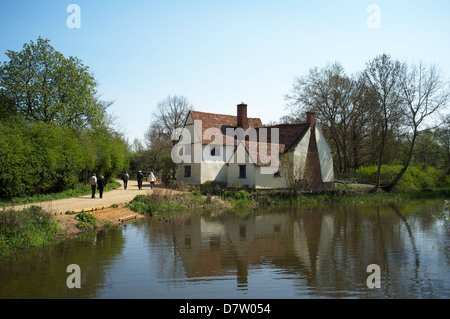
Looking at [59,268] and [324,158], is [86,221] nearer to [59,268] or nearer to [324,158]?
[59,268]

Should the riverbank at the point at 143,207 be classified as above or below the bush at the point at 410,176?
below

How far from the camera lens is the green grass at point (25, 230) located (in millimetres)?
12242

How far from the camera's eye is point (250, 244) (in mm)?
13664


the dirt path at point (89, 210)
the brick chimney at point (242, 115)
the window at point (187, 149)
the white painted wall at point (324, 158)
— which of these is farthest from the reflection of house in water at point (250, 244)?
the brick chimney at point (242, 115)

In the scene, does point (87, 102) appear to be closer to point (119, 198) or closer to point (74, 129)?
point (74, 129)

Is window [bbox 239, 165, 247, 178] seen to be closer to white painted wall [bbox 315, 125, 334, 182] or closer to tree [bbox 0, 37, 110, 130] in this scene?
white painted wall [bbox 315, 125, 334, 182]

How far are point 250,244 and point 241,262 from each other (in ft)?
8.83

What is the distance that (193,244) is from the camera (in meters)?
13.6

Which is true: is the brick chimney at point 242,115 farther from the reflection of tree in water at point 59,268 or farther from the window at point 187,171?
the reflection of tree in water at point 59,268

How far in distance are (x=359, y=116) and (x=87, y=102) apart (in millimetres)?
29117

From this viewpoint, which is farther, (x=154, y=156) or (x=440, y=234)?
(x=154, y=156)

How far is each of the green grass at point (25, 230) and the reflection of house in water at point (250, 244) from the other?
5025mm
